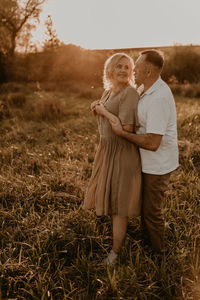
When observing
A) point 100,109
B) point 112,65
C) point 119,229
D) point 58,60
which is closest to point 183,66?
point 58,60

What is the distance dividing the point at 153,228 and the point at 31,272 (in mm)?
1128

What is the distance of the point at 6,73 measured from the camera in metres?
19.8

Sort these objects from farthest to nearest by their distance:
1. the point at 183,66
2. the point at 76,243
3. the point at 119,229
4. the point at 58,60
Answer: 1. the point at 58,60
2. the point at 183,66
3. the point at 76,243
4. the point at 119,229

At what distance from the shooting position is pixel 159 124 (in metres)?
1.81

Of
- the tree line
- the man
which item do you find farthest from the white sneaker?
the tree line

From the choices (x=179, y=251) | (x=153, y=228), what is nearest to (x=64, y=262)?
(x=153, y=228)

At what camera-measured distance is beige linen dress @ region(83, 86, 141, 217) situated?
2.07 meters

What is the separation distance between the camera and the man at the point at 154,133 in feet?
6.01

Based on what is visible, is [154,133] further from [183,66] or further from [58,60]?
[58,60]

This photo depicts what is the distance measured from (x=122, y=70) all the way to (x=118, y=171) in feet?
2.84

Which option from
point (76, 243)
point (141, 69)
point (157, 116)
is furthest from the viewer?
point (76, 243)

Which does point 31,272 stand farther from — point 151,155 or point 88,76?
point 88,76

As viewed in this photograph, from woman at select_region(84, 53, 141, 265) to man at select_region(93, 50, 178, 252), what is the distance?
66 millimetres

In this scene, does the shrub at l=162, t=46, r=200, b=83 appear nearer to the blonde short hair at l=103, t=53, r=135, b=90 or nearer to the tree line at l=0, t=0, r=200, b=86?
the tree line at l=0, t=0, r=200, b=86
